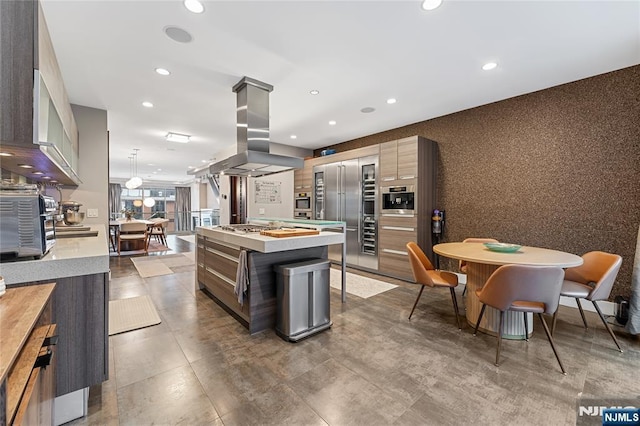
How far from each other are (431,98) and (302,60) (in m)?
1.97

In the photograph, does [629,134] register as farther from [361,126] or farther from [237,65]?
[237,65]

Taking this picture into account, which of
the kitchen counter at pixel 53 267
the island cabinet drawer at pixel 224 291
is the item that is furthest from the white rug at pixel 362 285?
the kitchen counter at pixel 53 267

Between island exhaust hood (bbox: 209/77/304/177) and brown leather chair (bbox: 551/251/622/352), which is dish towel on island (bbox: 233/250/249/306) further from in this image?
brown leather chair (bbox: 551/251/622/352)

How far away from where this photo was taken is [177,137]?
18.7 feet

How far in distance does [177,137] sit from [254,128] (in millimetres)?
3332

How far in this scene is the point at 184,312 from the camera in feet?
10.2

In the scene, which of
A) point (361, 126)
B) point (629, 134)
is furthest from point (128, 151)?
point (629, 134)

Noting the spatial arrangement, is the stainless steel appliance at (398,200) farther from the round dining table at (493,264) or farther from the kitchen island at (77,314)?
the kitchen island at (77,314)

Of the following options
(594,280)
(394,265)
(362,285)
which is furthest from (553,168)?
(362,285)

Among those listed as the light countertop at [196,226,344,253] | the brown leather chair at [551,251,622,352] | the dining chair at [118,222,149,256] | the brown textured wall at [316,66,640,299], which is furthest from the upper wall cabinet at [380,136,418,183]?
the dining chair at [118,222,149,256]

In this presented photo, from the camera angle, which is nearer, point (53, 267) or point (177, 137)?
point (53, 267)

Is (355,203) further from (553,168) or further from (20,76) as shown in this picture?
(20,76)

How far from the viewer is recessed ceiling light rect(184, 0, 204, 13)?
6.57 feet

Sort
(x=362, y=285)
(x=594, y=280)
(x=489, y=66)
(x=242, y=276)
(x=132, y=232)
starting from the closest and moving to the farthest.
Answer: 1. (x=242, y=276)
2. (x=594, y=280)
3. (x=489, y=66)
4. (x=362, y=285)
5. (x=132, y=232)
